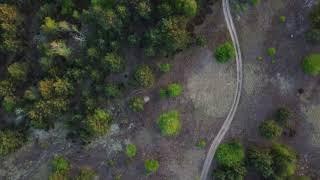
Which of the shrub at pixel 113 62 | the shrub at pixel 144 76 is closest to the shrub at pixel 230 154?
the shrub at pixel 144 76

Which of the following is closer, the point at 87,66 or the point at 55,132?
the point at 87,66

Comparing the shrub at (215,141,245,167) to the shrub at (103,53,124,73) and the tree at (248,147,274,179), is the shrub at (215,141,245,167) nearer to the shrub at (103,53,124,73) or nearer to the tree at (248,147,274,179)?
the tree at (248,147,274,179)

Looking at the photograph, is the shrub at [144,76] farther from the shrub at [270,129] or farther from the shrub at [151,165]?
the shrub at [270,129]

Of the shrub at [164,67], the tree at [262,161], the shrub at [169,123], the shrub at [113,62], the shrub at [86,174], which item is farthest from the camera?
the shrub at [86,174]

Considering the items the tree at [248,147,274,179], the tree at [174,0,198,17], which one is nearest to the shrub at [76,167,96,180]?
the tree at [248,147,274,179]

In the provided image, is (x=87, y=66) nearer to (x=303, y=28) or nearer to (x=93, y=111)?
(x=93, y=111)

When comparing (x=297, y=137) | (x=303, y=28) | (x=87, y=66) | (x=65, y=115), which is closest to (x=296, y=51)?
(x=303, y=28)
